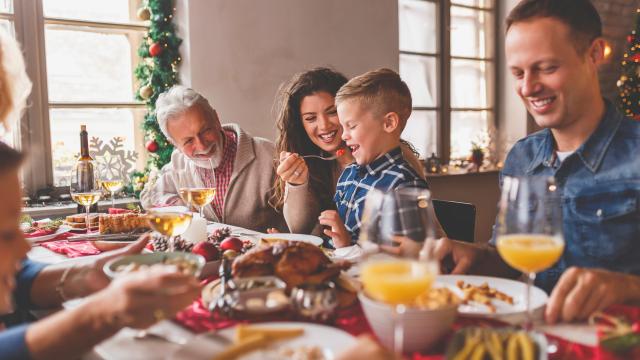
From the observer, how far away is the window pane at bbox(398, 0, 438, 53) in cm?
510

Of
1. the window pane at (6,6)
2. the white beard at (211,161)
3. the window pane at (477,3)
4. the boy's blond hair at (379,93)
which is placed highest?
the window pane at (477,3)

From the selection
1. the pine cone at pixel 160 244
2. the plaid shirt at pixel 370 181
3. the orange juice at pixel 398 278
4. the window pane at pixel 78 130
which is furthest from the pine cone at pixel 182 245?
the window pane at pixel 78 130

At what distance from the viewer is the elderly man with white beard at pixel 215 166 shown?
2.70m

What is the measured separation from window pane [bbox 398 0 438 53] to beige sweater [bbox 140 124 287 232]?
266 cm

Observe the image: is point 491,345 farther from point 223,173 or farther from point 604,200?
point 223,173

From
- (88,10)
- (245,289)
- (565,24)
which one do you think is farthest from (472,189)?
(245,289)

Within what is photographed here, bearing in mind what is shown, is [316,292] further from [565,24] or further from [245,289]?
[565,24]

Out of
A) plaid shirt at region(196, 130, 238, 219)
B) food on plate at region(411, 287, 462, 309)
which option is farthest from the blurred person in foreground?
plaid shirt at region(196, 130, 238, 219)

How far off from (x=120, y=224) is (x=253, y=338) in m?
1.39

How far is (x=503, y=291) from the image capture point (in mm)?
1187

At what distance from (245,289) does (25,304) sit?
60cm

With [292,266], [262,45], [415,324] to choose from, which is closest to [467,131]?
[262,45]

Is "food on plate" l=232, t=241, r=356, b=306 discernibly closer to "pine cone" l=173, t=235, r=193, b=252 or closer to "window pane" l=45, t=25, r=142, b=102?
"pine cone" l=173, t=235, r=193, b=252

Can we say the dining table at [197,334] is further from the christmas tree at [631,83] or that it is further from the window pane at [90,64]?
the christmas tree at [631,83]
